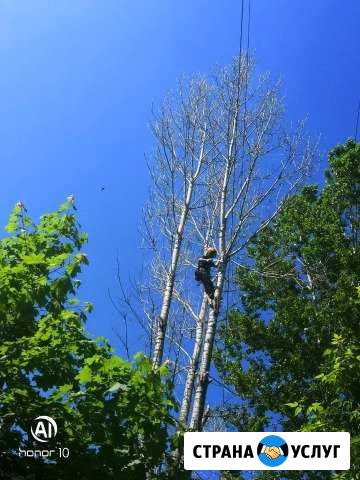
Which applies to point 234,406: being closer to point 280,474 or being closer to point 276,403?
point 276,403

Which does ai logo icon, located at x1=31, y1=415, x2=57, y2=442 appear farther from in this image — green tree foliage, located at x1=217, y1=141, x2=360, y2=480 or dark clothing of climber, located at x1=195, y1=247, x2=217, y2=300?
green tree foliage, located at x1=217, y1=141, x2=360, y2=480

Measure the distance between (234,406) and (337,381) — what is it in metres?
8.37

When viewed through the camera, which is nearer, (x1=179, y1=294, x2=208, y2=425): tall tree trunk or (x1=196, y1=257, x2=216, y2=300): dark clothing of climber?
(x1=179, y1=294, x2=208, y2=425): tall tree trunk

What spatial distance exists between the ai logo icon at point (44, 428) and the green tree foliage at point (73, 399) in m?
0.03

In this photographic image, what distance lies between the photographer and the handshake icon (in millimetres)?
4609

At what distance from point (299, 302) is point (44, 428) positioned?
10.3m

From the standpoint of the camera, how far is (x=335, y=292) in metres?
12.8

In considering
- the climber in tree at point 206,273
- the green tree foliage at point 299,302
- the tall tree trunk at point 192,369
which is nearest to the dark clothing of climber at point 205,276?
the climber in tree at point 206,273

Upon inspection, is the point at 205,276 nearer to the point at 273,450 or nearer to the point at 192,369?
the point at 192,369

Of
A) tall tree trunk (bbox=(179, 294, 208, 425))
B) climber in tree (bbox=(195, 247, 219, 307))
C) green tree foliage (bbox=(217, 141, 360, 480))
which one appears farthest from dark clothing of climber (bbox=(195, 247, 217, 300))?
green tree foliage (bbox=(217, 141, 360, 480))

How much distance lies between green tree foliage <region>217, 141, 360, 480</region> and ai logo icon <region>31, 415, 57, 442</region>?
28.3 feet

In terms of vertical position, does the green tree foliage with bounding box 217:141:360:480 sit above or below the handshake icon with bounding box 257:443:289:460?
above

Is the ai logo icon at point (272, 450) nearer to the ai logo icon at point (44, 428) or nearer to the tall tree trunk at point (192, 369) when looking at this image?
the ai logo icon at point (44, 428)

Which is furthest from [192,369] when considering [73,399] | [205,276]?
[73,399]
